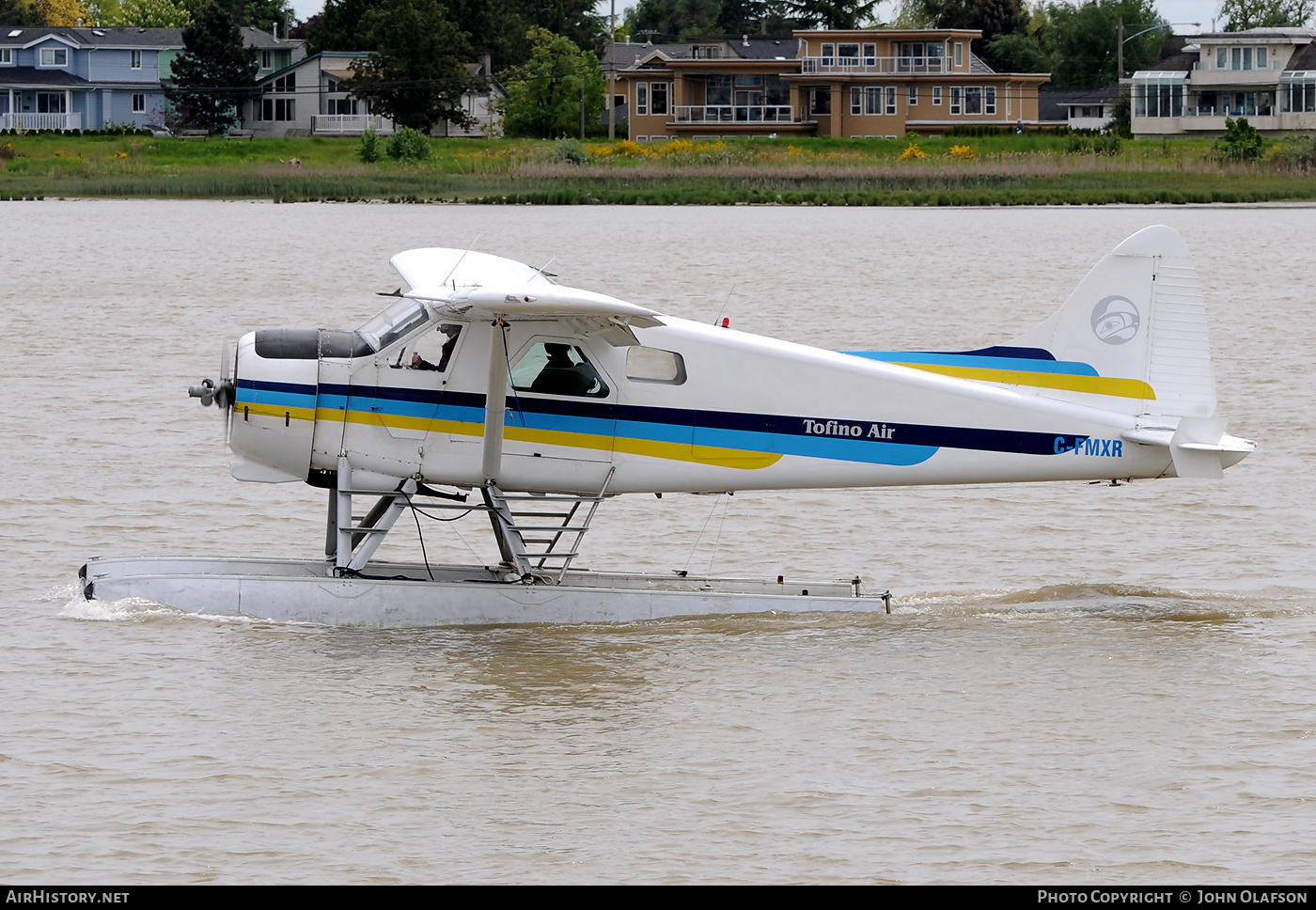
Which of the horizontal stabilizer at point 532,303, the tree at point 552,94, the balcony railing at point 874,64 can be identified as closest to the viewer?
the horizontal stabilizer at point 532,303

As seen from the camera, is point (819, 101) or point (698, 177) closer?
point (698, 177)

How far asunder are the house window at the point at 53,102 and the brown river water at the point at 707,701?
8292 centimetres

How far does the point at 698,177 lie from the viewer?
198 ft

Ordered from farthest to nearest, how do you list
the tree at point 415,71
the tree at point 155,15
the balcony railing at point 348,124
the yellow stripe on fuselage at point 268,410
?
1. the tree at point 155,15
2. the balcony railing at point 348,124
3. the tree at point 415,71
4. the yellow stripe on fuselage at point 268,410

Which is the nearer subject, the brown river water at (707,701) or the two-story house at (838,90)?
the brown river water at (707,701)

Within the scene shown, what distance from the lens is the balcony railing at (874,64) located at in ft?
290

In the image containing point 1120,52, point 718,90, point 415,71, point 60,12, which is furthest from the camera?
point 60,12

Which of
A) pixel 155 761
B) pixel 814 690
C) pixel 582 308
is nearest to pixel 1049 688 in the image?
pixel 814 690

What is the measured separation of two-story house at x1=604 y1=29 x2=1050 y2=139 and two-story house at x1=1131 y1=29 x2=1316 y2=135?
5.85 metres

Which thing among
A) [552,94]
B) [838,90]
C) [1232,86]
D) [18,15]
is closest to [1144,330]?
[552,94]

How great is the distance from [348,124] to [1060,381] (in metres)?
84.0

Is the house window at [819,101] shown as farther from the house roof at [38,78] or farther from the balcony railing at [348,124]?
the house roof at [38,78]

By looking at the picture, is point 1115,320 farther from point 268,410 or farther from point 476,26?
point 476,26

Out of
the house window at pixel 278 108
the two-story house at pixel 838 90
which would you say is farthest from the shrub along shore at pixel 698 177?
the house window at pixel 278 108
